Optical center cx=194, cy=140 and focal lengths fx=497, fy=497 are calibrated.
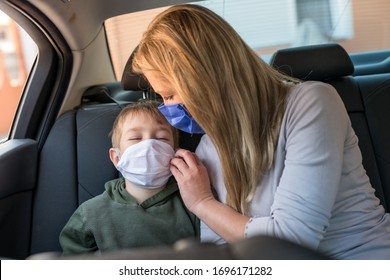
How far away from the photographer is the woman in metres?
1.20

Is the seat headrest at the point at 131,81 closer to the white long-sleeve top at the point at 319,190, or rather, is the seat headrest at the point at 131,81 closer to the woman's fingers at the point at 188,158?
the woman's fingers at the point at 188,158

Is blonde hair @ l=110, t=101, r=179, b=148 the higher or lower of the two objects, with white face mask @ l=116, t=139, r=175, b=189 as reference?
higher

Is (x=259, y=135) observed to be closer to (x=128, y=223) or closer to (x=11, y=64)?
(x=128, y=223)

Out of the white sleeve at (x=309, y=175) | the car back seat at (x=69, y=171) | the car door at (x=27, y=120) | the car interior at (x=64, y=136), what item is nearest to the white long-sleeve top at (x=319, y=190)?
the white sleeve at (x=309, y=175)

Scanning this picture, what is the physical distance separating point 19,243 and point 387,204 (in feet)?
4.67

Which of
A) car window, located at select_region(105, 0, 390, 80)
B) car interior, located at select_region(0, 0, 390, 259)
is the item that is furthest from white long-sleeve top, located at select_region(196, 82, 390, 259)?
car window, located at select_region(105, 0, 390, 80)

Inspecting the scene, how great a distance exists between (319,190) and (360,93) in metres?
0.95

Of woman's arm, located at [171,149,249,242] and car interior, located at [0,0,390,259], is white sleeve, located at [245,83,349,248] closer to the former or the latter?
woman's arm, located at [171,149,249,242]

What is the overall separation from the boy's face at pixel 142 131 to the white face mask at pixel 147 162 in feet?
0.17

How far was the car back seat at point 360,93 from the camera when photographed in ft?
6.18

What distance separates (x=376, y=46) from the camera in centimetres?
279

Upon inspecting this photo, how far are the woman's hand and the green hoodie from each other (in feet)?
0.63
